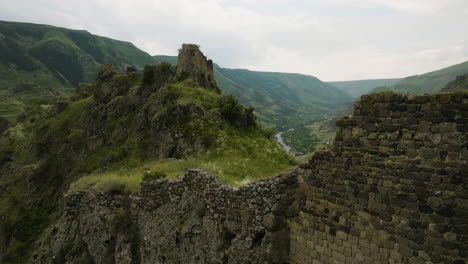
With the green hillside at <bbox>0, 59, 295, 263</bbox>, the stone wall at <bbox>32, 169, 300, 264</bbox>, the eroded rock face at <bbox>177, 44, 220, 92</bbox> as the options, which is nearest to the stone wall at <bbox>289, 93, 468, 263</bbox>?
the stone wall at <bbox>32, 169, 300, 264</bbox>

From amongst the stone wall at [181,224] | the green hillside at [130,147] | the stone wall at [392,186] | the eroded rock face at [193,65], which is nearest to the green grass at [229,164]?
the green hillside at [130,147]

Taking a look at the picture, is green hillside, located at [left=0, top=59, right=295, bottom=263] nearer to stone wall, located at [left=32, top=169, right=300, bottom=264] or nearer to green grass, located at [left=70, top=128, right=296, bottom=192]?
green grass, located at [left=70, top=128, right=296, bottom=192]

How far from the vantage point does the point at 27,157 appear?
40156mm

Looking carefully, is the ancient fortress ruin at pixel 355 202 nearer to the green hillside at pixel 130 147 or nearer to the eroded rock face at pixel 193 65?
the green hillside at pixel 130 147

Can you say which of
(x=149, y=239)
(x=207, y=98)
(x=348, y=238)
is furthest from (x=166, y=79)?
(x=348, y=238)

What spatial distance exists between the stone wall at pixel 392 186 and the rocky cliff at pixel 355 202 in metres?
0.02

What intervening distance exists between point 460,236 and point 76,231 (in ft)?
54.4

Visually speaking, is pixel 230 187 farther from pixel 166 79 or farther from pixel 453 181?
pixel 166 79

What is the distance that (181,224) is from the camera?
12.8 metres

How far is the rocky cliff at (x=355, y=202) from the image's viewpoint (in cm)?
662

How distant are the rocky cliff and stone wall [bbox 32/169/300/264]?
0.04 m

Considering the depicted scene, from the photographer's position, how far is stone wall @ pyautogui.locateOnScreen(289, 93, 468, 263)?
21.4ft

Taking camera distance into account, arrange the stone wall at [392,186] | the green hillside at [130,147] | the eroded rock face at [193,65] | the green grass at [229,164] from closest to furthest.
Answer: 1. the stone wall at [392,186]
2. the green grass at [229,164]
3. the green hillside at [130,147]
4. the eroded rock face at [193,65]

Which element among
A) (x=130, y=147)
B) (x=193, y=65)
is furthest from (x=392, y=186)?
(x=193, y=65)
